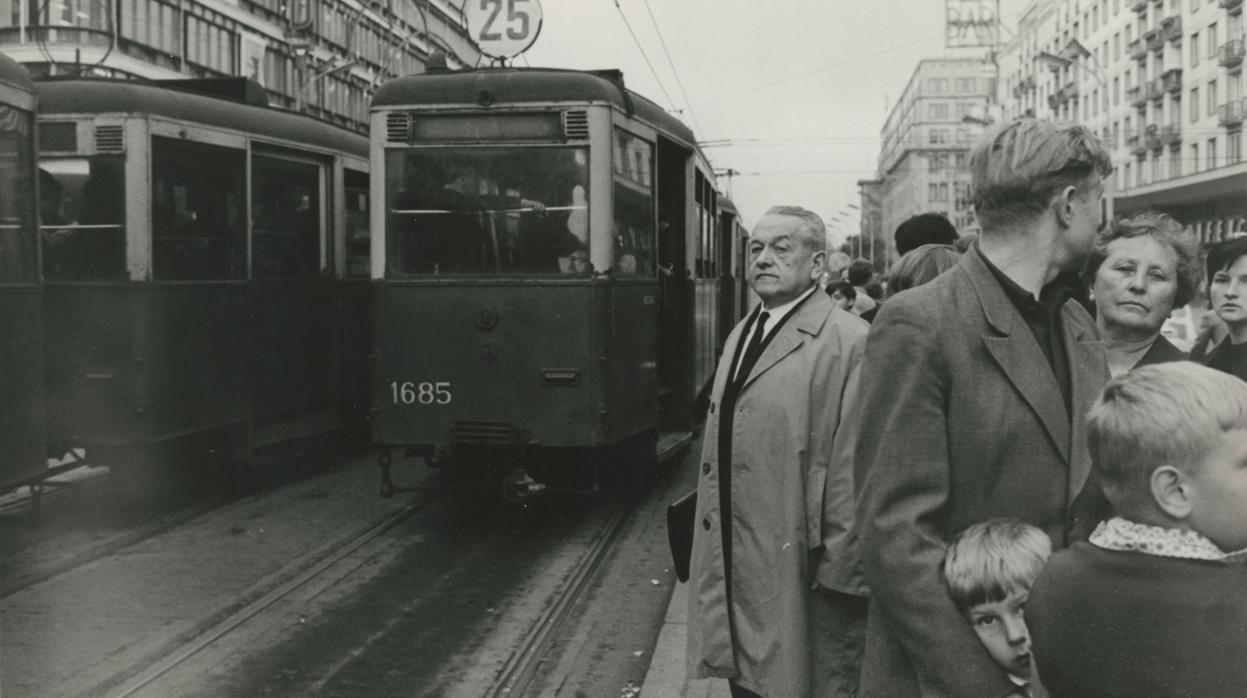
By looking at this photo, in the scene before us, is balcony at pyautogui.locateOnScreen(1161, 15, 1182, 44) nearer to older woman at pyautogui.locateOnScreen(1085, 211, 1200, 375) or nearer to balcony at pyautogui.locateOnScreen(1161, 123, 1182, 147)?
balcony at pyautogui.locateOnScreen(1161, 123, 1182, 147)

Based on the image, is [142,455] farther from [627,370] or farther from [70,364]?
[627,370]

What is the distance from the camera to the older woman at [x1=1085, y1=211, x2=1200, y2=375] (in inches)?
155

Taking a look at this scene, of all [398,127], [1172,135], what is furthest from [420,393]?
[1172,135]

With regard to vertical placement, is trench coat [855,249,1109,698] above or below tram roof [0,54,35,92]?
below

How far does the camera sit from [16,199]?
7.79 metres

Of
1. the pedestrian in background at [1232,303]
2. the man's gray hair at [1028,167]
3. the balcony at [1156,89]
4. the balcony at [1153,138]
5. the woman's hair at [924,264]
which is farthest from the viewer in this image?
the balcony at [1153,138]

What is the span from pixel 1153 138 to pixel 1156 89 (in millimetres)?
3043

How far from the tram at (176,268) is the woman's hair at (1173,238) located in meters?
7.28

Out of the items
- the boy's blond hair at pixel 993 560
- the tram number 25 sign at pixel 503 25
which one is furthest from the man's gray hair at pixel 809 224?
the tram number 25 sign at pixel 503 25

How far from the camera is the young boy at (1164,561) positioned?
6.42 ft

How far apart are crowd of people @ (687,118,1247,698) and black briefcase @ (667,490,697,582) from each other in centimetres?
45

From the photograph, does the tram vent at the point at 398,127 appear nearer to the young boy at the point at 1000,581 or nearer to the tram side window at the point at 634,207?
the tram side window at the point at 634,207

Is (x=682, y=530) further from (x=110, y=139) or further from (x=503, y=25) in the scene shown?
(x=503, y=25)

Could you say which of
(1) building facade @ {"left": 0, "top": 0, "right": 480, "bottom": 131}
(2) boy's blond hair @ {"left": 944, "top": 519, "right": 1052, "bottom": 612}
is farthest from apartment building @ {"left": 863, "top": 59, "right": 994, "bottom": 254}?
(2) boy's blond hair @ {"left": 944, "top": 519, "right": 1052, "bottom": 612}
